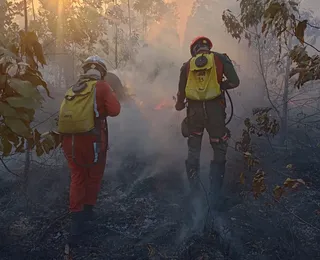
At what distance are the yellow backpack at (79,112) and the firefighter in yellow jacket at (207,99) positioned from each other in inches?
49.4

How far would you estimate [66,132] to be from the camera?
11.7 ft

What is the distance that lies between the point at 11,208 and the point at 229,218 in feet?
8.78

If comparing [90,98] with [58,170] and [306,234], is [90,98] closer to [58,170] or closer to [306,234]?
[58,170]

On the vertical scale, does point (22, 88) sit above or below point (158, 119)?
above

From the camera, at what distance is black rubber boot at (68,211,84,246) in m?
3.40

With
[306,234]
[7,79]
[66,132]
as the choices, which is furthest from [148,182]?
[7,79]

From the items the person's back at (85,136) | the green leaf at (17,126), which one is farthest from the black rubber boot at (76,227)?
the green leaf at (17,126)

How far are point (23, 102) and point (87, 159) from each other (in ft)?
8.09

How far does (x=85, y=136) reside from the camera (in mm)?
3641

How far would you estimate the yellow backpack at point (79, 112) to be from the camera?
353cm

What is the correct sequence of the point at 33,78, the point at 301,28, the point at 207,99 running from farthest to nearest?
the point at 207,99 → the point at 301,28 → the point at 33,78

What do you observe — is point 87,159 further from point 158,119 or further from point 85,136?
point 158,119

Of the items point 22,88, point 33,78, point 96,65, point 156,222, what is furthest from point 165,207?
point 22,88

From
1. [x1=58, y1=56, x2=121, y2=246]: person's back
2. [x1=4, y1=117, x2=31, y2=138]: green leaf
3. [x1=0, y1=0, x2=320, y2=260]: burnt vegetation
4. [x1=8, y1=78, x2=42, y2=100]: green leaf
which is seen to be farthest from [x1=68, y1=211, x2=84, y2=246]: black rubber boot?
[x1=8, y1=78, x2=42, y2=100]: green leaf
